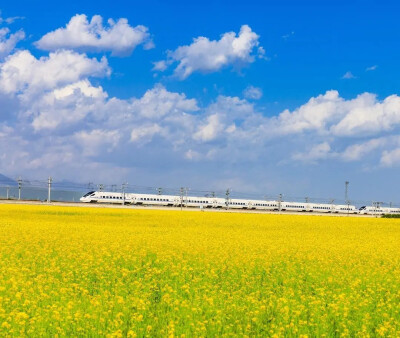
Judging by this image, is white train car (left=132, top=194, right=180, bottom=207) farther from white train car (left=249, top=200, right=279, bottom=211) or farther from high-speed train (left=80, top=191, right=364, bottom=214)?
white train car (left=249, top=200, right=279, bottom=211)

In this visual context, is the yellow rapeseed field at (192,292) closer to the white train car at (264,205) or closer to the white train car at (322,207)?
the white train car at (264,205)

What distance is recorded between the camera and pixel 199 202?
125188mm

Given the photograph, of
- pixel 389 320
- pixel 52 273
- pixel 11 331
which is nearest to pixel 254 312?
pixel 389 320

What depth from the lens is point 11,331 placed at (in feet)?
27.5

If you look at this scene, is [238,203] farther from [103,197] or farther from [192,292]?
[192,292]

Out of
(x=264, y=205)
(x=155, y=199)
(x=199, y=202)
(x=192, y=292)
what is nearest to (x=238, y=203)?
(x=264, y=205)

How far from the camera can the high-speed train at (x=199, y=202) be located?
112 metres

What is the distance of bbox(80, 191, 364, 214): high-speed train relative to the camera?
4405 inches

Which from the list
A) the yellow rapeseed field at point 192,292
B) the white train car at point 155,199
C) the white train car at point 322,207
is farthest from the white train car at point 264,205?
the yellow rapeseed field at point 192,292

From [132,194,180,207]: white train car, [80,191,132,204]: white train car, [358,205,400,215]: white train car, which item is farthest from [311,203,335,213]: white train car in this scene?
[80,191,132,204]: white train car

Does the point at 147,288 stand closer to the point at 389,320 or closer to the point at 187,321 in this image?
the point at 187,321

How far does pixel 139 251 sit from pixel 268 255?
17.2 ft

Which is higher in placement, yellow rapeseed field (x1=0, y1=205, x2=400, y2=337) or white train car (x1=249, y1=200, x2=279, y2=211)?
white train car (x1=249, y1=200, x2=279, y2=211)

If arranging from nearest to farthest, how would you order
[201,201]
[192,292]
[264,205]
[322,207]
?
[192,292]
[201,201]
[264,205]
[322,207]
